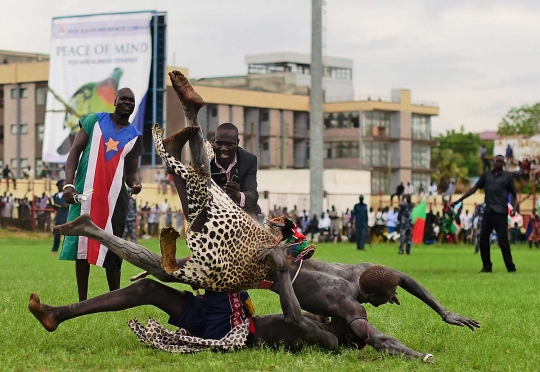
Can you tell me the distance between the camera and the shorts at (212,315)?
795cm

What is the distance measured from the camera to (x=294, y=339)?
26.2 feet

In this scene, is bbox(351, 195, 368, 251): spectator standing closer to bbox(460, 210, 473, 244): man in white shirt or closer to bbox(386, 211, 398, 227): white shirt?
bbox(386, 211, 398, 227): white shirt

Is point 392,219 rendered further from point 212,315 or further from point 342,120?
point 342,120

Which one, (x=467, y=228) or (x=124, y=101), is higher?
(x=124, y=101)

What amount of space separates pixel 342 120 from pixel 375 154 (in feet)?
15.9

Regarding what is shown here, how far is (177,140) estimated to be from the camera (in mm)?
8227

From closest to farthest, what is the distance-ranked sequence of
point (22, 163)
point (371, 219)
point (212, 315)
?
point (212, 315)
point (371, 219)
point (22, 163)

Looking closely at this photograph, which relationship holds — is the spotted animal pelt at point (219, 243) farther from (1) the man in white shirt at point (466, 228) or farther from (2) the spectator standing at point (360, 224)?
(1) the man in white shirt at point (466, 228)

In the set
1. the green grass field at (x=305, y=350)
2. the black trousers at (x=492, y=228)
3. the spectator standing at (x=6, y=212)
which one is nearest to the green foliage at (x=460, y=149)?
the spectator standing at (x=6, y=212)

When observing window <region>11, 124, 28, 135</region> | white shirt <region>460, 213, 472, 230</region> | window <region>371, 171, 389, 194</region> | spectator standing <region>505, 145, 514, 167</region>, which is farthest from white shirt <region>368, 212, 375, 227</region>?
window <region>371, 171, 389, 194</region>

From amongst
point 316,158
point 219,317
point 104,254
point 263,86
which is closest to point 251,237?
point 219,317

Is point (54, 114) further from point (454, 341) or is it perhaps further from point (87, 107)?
point (454, 341)

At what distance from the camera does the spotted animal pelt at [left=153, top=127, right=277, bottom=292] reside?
7711mm

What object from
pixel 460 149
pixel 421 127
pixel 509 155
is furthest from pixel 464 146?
pixel 509 155
